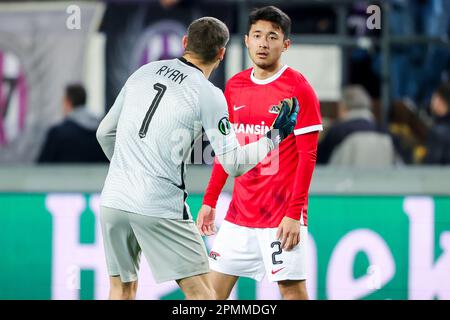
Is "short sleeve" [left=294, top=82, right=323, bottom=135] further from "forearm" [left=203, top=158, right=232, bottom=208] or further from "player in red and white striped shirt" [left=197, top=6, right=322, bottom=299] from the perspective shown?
"forearm" [left=203, top=158, right=232, bottom=208]

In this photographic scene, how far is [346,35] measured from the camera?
9.34 m

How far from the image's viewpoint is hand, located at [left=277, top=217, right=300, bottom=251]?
5727 mm

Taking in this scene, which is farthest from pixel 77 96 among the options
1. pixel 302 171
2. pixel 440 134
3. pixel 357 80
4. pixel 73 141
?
pixel 302 171

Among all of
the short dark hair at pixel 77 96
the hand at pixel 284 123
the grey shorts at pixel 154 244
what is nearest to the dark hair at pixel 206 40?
the hand at pixel 284 123

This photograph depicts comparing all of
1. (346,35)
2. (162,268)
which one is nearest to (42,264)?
(162,268)

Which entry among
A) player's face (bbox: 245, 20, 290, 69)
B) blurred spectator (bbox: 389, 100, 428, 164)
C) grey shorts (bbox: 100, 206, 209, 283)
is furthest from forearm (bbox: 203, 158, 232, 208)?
blurred spectator (bbox: 389, 100, 428, 164)

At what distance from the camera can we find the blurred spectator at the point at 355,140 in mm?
8203

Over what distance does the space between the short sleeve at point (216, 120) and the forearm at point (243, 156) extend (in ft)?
0.13

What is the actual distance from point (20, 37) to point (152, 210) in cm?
522

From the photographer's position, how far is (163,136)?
207 inches
